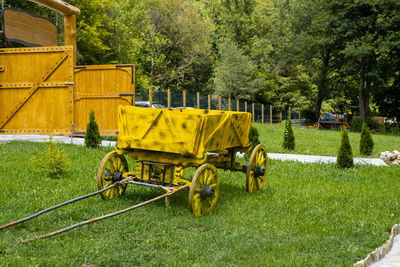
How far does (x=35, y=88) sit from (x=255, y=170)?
783 centimetres

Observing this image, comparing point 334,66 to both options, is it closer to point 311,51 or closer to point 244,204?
point 311,51

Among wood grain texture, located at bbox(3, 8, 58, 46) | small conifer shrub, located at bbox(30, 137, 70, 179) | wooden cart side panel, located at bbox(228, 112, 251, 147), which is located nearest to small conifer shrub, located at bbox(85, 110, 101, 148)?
wood grain texture, located at bbox(3, 8, 58, 46)

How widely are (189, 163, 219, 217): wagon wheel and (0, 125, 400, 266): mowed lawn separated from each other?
15 cm

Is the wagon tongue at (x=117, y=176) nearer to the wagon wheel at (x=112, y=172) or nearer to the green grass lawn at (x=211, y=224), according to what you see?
the wagon wheel at (x=112, y=172)

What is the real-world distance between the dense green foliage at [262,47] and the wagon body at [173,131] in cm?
2206

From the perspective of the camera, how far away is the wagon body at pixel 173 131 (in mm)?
6082

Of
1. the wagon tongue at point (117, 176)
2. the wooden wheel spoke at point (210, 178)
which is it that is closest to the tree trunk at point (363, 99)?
the wooden wheel spoke at point (210, 178)

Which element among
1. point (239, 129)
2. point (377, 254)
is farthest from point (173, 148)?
point (377, 254)

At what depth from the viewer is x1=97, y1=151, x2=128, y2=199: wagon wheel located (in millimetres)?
6570

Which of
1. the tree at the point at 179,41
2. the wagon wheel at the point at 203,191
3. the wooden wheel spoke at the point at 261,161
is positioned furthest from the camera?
the tree at the point at 179,41

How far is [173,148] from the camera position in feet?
20.2

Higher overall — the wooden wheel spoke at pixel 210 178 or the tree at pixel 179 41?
the tree at pixel 179 41

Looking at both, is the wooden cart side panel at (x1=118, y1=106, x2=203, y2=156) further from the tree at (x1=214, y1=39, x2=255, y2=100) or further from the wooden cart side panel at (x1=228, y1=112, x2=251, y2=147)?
the tree at (x1=214, y1=39, x2=255, y2=100)

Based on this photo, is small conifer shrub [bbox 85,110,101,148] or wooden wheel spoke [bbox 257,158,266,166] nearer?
wooden wheel spoke [bbox 257,158,266,166]
